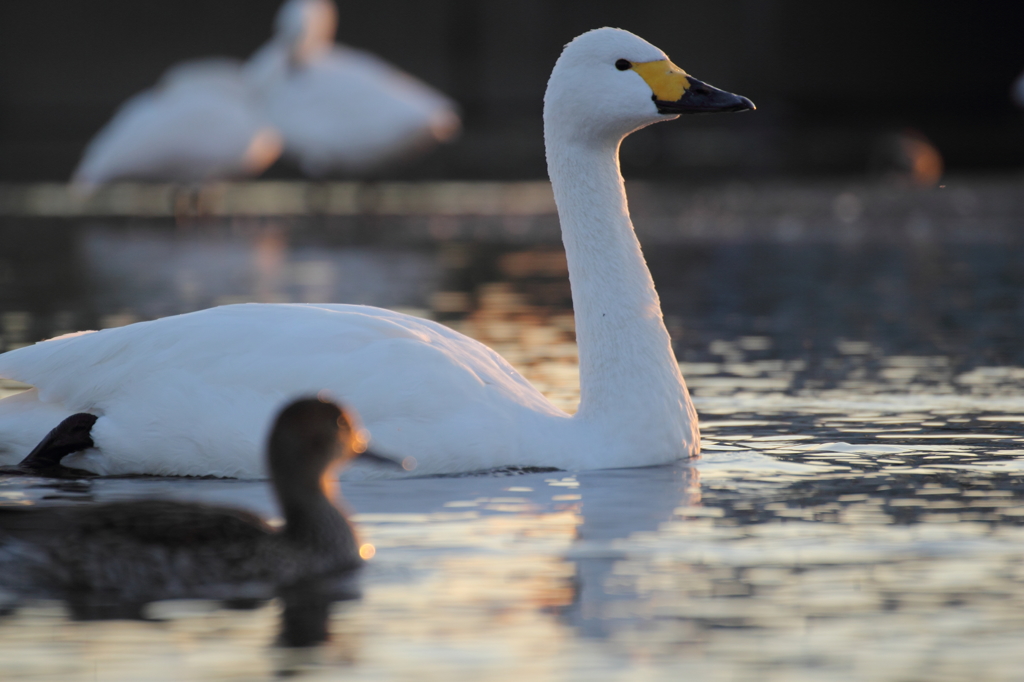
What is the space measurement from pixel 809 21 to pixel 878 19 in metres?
1.09

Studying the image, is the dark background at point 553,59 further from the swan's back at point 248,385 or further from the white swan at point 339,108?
the swan's back at point 248,385

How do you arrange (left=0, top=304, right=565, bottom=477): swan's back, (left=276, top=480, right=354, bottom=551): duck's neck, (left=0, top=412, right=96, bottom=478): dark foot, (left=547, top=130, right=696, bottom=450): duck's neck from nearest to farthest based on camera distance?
(left=276, top=480, right=354, bottom=551): duck's neck → (left=0, top=304, right=565, bottom=477): swan's back → (left=0, top=412, right=96, bottom=478): dark foot → (left=547, top=130, right=696, bottom=450): duck's neck

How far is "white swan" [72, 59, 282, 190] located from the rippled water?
11365 mm

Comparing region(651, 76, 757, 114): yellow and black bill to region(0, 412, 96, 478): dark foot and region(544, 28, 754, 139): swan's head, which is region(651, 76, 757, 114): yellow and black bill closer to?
region(544, 28, 754, 139): swan's head

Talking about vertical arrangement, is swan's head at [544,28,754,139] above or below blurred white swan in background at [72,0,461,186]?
below

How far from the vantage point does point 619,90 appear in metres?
7.37

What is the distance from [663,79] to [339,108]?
59.0 ft

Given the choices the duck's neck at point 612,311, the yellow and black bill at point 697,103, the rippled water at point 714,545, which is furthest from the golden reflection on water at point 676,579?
the yellow and black bill at point 697,103

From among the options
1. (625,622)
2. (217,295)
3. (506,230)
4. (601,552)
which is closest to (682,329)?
(217,295)

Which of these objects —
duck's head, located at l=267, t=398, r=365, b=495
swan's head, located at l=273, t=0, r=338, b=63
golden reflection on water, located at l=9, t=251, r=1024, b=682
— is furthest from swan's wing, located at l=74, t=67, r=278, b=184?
duck's head, located at l=267, t=398, r=365, b=495

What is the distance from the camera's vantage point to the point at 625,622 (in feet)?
15.7

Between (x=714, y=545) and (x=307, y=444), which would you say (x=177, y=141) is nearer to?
(x=307, y=444)

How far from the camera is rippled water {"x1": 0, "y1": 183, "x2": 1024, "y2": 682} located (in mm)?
4492

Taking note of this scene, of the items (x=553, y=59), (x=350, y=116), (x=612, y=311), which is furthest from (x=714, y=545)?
(x=553, y=59)
